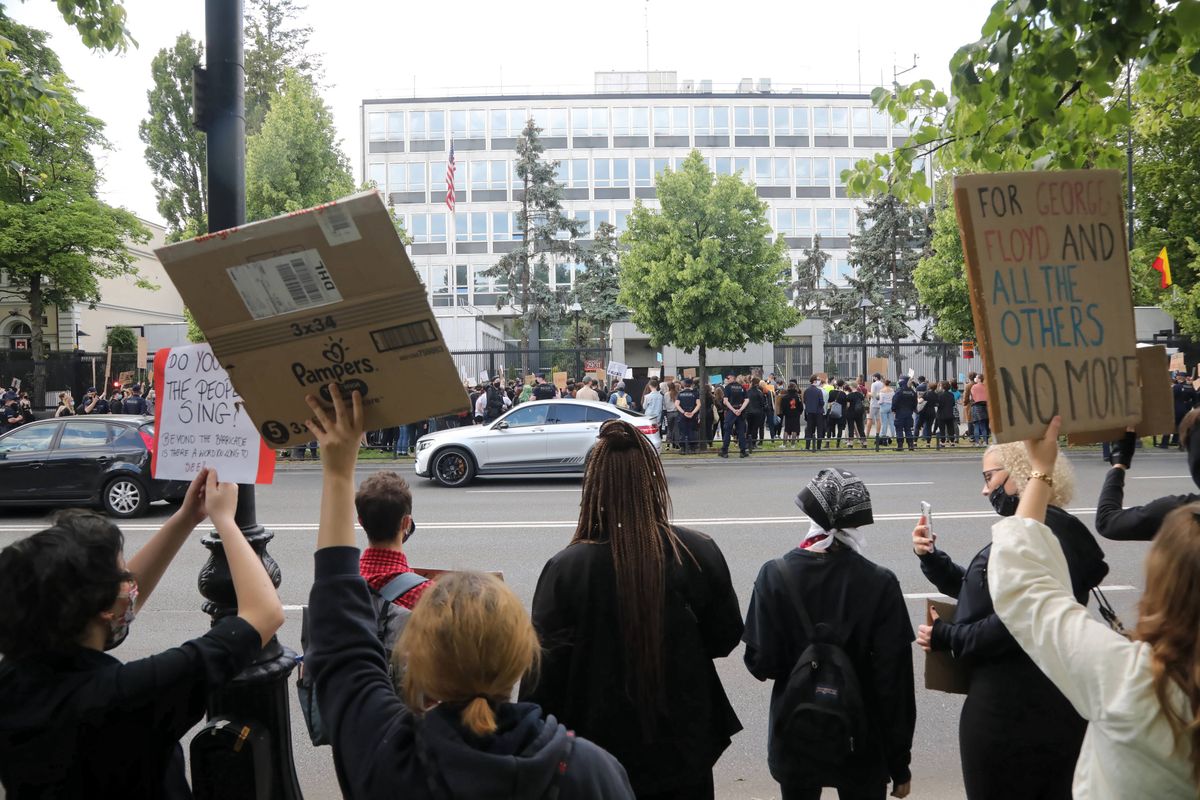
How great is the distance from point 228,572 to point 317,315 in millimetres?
1197

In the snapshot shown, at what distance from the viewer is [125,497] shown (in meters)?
13.8

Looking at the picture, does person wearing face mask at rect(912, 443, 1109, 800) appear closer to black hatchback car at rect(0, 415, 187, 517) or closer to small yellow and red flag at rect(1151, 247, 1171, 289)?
black hatchback car at rect(0, 415, 187, 517)

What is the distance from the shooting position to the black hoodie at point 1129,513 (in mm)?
3772

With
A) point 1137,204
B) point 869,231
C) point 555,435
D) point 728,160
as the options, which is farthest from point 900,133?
point 555,435

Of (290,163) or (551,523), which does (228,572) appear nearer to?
(551,523)

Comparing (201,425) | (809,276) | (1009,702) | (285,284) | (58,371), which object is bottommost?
(1009,702)

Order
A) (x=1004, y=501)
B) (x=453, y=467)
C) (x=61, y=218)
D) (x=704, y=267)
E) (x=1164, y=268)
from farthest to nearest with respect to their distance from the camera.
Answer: (x=61, y=218), (x=704, y=267), (x=1164, y=268), (x=453, y=467), (x=1004, y=501)

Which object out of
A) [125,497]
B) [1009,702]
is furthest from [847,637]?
[125,497]

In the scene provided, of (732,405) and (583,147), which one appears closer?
(732,405)

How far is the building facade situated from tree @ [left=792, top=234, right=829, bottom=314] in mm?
1370

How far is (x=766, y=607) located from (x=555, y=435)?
14.4 metres

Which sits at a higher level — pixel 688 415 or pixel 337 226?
pixel 337 226

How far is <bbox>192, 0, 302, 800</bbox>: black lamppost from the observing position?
2.93m

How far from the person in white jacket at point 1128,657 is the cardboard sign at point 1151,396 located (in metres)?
0.65
